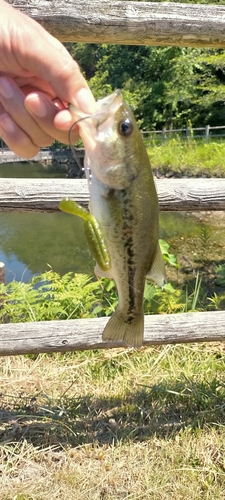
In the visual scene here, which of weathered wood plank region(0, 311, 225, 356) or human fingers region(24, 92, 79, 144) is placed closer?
human fingers region(24, 92, 79, 144)

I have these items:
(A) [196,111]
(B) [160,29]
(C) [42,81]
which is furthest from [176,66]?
(C) [42,81]

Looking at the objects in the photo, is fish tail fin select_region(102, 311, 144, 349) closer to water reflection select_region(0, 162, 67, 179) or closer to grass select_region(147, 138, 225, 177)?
grass select_region(147, 138, 225, 177)

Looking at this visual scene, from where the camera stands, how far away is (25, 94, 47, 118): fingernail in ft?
3.28

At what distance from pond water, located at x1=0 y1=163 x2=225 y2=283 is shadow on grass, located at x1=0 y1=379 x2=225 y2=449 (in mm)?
3029

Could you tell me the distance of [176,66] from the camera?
52.8ft

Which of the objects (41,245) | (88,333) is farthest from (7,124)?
(41,245)

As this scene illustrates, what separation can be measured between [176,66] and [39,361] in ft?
49.9

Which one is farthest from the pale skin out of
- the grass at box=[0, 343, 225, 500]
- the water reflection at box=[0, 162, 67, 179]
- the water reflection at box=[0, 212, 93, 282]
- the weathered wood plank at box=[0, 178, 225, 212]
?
the water reflection at box=[0, 162, 67, 179]

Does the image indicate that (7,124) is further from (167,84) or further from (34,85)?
(167,84)

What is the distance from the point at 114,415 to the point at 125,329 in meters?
1.25

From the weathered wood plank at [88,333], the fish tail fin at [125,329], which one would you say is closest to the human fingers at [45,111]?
the fish tail fin at [125,329]

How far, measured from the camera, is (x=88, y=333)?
2096 millimetres

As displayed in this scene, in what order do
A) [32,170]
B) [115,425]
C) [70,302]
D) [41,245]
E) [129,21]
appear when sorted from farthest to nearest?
[32,170], [41,245], [70,302], [115,425], [129,21]

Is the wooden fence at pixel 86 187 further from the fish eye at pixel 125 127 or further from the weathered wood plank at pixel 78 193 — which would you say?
the fish eye at pixel 125 127
